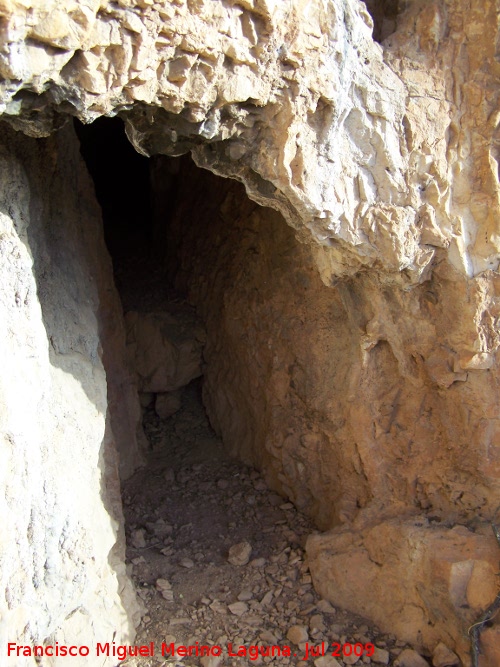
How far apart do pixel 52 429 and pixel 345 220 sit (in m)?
1.32

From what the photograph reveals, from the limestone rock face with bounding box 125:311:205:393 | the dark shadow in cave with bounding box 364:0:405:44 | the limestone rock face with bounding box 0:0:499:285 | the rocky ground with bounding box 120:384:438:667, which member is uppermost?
the dark shadow in cave with bounding box 364:0:405:44

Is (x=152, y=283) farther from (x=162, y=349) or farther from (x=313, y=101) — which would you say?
(x=313, y=101)

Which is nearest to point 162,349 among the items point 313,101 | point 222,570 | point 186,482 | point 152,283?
point 152,283

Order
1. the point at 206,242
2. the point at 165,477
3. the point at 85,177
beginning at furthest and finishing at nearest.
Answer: the point at 206,242 < the point at 165,477 < the point at 85,177

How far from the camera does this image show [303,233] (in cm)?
258

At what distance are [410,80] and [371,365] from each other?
4.05 ft

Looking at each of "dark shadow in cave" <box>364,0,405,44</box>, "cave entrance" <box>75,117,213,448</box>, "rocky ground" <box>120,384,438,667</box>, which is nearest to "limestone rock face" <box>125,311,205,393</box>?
"cave entrance" <box>75,117,213,448</box>

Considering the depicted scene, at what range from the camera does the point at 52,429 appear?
228 centimetres

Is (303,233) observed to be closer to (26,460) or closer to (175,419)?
(26,460)

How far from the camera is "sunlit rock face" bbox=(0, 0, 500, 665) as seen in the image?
1841mm

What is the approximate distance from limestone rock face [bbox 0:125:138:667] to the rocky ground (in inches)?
10.9

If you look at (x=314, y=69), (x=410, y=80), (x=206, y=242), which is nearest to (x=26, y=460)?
(x=314, y=69)

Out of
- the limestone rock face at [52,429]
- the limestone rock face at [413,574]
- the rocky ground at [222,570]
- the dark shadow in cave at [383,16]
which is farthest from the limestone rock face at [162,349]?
the dark shadow in cave at [383,16]

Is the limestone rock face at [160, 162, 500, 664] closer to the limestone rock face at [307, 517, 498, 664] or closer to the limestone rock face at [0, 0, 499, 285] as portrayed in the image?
the limestone rock face at [307, 517, 498, 664]
